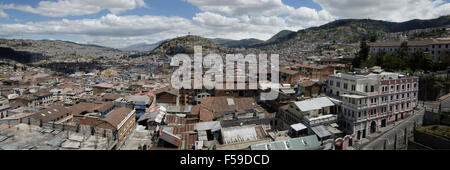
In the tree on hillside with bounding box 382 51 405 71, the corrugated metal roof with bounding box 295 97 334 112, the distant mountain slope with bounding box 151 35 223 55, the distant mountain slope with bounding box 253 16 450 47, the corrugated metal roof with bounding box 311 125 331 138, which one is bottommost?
the corrugated metal roof with bounding box 311 125 331 138

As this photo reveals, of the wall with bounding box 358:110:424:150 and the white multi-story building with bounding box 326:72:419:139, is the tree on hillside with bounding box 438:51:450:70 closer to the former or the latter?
the white multi-story building with bounding box 326:72:419:139

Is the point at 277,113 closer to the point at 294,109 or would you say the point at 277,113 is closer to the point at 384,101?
the point at 294,109

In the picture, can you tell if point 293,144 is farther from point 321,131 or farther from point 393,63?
point 393,63

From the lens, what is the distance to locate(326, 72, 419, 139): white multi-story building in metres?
17.6

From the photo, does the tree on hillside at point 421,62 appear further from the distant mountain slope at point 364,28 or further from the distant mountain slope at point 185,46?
the distant mountain slope at point 364,28

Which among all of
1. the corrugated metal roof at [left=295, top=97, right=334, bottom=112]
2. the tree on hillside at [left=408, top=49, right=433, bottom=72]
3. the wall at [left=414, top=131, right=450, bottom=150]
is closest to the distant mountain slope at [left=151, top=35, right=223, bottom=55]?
the tree on hillside at [left=408, top=49, right=433, bottom=72]

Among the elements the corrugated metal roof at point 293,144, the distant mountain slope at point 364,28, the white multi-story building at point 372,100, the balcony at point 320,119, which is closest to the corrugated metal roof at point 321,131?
the balcony at point 320,119

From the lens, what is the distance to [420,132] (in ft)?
55.9

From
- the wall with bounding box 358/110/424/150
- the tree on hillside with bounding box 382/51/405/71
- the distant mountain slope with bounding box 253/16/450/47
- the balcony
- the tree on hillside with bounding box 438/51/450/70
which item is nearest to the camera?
the wall with bounding box 358/110/424/150

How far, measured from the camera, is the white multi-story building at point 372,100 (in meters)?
17.6

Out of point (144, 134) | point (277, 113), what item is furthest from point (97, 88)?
point (277, 113)

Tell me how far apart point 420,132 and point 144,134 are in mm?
20348

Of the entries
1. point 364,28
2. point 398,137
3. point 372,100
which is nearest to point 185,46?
point 364,28
